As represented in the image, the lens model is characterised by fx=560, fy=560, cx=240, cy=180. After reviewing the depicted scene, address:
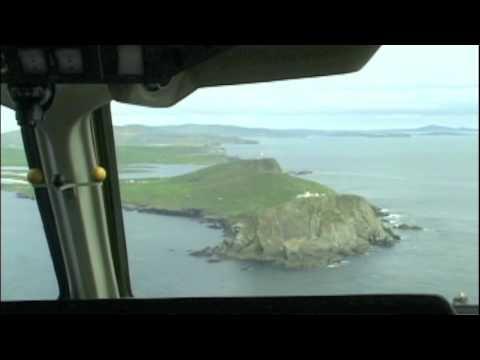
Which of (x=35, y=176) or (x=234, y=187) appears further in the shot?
(x=35, y=176)

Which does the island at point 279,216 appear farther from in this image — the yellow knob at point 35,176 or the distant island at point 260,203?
the yellow knob at point 35,176

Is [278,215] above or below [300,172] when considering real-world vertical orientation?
below

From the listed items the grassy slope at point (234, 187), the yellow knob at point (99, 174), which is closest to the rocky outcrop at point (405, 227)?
the grassy slope at point (234, 187)

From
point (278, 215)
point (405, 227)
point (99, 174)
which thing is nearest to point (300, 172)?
point (278, 215)

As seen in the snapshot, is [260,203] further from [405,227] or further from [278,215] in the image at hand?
[405,227]

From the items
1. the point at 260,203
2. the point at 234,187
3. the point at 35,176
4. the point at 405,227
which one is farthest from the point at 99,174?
the point at 405,227

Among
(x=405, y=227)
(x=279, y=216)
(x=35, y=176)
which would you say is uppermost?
(x=35, y=176)
